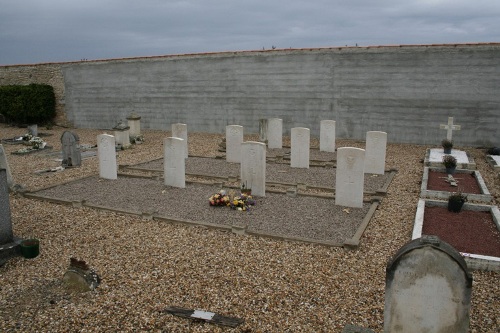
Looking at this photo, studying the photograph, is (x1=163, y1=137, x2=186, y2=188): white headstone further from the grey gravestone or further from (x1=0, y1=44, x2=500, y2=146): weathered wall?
(x1=0, y1=44, x2=500, y2=146): weathered wall

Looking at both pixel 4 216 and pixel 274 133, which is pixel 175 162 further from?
pixel 274 133

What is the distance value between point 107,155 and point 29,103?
1487 centimetres

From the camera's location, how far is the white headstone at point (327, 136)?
14555mm

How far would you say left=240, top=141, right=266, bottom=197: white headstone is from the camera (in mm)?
9375

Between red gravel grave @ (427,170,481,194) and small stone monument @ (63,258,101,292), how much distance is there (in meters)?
7.89

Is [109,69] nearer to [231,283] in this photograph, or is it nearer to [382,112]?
[382,112]

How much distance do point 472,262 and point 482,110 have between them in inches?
438

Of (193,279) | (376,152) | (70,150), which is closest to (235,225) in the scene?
(193,279)

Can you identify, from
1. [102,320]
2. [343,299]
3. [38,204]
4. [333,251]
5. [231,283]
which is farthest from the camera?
[38,204]

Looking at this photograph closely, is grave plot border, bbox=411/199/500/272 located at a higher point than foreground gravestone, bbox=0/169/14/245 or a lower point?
lower

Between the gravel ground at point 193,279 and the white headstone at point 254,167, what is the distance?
2475 mm

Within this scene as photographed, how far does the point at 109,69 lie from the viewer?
2166cm

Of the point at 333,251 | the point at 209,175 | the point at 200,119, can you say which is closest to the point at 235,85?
the point at 200,119

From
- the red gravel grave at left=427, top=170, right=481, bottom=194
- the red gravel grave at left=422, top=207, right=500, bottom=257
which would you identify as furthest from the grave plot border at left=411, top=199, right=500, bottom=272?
the red gravel grave at left=427, top=170, right=481, bottom=194
